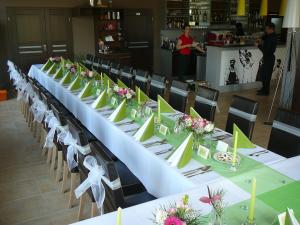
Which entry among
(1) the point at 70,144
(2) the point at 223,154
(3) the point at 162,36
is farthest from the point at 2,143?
(3) the point at 162,36

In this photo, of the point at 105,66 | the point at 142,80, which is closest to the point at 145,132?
the point at 142,80

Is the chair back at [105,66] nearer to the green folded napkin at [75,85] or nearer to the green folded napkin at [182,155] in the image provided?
the green folded napkin at [75,85]

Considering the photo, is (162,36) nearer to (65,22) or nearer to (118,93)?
(65,22)

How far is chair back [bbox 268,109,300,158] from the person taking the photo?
2.43 meters

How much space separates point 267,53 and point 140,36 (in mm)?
3883

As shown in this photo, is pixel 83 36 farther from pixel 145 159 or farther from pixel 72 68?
pixel 145 159

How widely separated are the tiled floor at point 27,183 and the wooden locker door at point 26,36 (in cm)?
318

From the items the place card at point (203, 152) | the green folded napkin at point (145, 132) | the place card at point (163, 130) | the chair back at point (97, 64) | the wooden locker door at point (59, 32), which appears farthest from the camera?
the wooden locker door at point (59, 32)

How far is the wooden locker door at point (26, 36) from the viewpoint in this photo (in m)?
8.03

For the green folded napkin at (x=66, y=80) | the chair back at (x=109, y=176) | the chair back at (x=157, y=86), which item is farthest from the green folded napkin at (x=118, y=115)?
the green folded napkin at (x=66, y=80)

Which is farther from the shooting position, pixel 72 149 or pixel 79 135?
pixel 72 149

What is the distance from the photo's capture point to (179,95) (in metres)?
3.87

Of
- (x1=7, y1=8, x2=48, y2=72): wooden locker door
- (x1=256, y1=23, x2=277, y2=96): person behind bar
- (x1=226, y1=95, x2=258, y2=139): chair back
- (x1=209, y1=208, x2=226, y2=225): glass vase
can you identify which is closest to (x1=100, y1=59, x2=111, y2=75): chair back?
(x1=7, y1=8, x2=48, y2=72): wooden locker door

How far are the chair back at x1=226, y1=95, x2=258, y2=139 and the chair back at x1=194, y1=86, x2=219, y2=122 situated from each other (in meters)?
0.27
